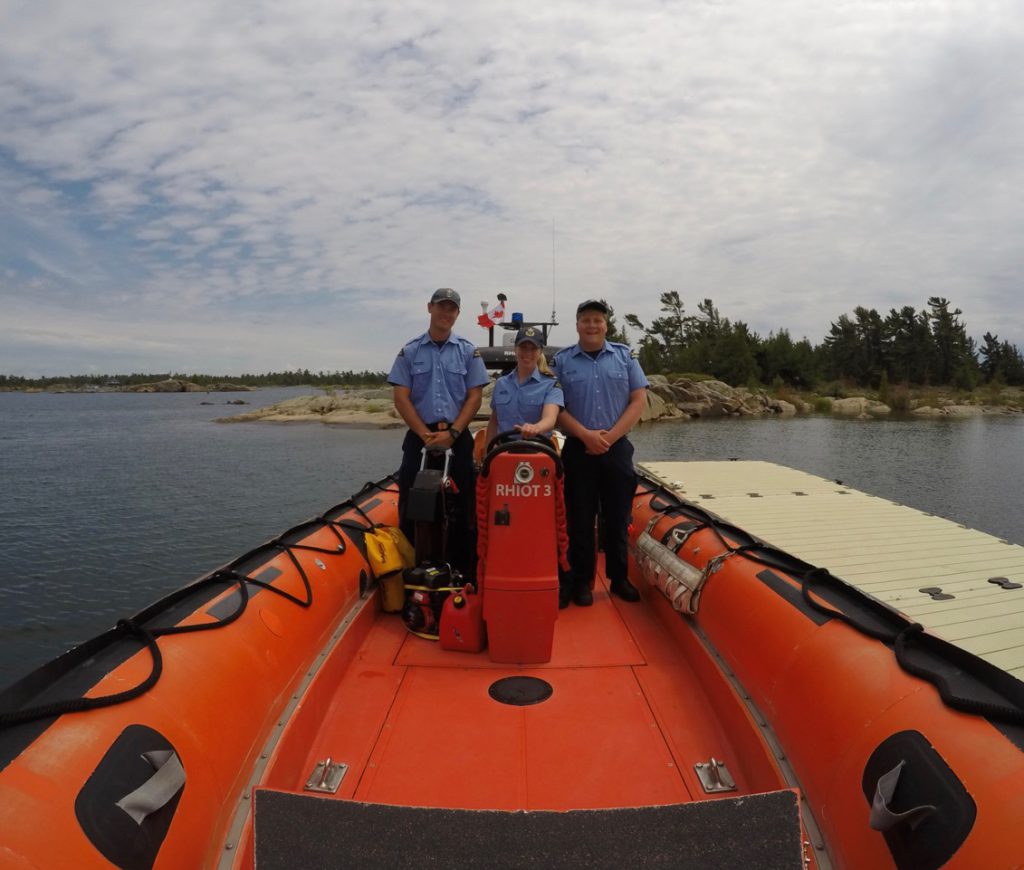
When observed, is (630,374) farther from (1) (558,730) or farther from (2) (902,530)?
(2) (902,530)

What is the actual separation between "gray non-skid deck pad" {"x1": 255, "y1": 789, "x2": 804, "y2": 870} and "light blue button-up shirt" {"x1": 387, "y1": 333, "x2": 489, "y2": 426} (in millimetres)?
2101

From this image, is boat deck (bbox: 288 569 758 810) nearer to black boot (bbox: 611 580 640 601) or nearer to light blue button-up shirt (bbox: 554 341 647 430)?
black boot (bbox: 611 580 640 601)

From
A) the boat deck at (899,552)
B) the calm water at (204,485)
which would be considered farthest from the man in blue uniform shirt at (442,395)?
the calm water at (204,485)

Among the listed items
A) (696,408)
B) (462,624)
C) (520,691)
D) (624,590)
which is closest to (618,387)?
(624,590)

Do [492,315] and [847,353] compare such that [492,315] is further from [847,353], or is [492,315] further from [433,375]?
[847,353]

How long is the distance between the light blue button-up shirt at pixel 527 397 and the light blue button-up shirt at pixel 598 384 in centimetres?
15

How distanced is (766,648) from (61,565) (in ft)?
29.7

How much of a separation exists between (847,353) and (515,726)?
6189 cm

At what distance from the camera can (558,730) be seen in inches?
94.0

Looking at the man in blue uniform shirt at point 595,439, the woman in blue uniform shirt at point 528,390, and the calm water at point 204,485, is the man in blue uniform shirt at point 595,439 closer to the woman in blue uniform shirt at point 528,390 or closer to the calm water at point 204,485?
the woman in blue uniform shirt at point 528,390

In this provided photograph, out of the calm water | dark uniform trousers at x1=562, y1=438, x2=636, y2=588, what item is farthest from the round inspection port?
the calm water

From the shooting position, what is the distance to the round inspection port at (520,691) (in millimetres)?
2570

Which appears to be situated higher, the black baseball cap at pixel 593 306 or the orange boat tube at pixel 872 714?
the black baseball cap at pixel 593 306

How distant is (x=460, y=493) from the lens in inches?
144
